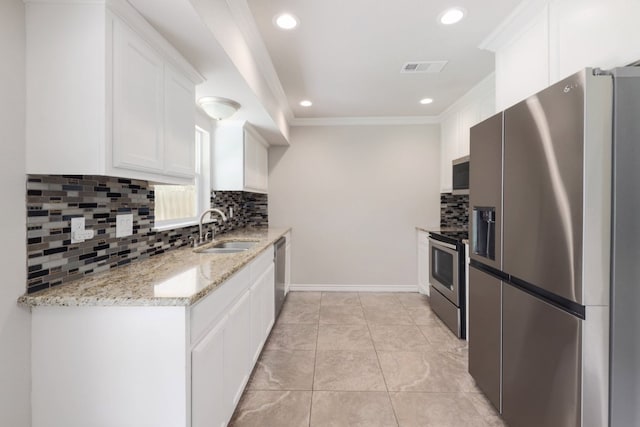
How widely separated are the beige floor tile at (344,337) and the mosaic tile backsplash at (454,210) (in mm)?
2065

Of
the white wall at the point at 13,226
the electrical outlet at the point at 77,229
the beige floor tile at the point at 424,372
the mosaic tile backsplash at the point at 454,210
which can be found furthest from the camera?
the mosaic tile backsplash at the point at 454,210

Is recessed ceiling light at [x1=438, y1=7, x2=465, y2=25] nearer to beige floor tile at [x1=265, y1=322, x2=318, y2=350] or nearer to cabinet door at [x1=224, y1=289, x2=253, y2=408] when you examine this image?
cabinet door at [x1=224, y1=289, x2=253, y2=408]

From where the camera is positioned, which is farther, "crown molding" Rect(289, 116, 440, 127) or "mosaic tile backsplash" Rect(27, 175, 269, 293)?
"crown molding" Rect(289, 116, 440, 127)

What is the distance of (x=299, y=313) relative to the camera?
338 centimetres

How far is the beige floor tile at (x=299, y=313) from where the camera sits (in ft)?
10.4

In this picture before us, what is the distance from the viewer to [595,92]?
3.49 ft

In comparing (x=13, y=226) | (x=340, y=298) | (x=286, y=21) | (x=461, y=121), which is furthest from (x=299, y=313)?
(x=461, y=121)

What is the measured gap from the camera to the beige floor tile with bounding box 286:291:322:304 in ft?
12.4

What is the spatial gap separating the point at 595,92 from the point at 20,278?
2.27m

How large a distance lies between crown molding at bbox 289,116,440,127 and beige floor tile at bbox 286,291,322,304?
7.97 ft

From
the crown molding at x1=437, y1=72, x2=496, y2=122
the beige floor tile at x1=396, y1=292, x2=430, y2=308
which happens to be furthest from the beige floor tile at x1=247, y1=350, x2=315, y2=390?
the crown molding at x1=437, y1=72, x2=496, y2=122

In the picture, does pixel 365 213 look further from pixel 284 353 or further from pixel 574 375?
pixel 574 375

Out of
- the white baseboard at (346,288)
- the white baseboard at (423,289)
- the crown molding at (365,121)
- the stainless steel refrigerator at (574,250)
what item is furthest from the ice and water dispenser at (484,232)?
the crown molding at (365,121)

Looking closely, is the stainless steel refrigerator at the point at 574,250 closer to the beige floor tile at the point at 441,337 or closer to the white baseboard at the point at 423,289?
the beige floor tile at the point at 441,337
